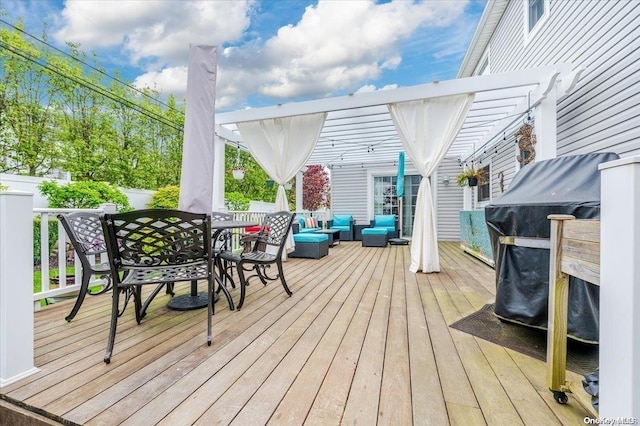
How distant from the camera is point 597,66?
321cm

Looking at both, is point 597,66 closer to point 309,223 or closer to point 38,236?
point 309,223

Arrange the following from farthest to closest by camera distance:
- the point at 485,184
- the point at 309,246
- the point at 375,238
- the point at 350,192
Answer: the point at 350,192 < the point at 375,238 < the point at 485,184 < the point at 309,246

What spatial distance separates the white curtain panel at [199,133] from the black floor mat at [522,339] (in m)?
2.35

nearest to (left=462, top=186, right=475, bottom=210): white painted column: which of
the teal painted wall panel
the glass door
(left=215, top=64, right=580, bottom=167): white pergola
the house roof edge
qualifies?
(left=215, top=64, right=580, bottom=167): white pergola

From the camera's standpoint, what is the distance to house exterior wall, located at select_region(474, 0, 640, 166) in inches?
108

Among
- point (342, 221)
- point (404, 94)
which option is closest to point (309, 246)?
point (404, 94)

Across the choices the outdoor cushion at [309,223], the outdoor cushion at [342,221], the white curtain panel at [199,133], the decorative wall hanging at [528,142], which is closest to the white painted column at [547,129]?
the decorative wall hanging at [528,142]

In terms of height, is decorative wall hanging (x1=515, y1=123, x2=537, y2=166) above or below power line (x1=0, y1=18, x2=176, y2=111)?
below

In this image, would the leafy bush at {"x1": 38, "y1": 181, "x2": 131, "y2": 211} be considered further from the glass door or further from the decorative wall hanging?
the decorative wall hanging

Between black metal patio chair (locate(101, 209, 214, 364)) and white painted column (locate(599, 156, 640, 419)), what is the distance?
197 cm

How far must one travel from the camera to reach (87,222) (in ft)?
8.74

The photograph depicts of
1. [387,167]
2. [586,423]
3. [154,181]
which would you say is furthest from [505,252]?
[154,181]

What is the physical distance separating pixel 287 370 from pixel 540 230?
1.76 m

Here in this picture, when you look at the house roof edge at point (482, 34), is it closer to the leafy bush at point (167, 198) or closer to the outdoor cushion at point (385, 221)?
the outdoor cushion at point (385, 221)
